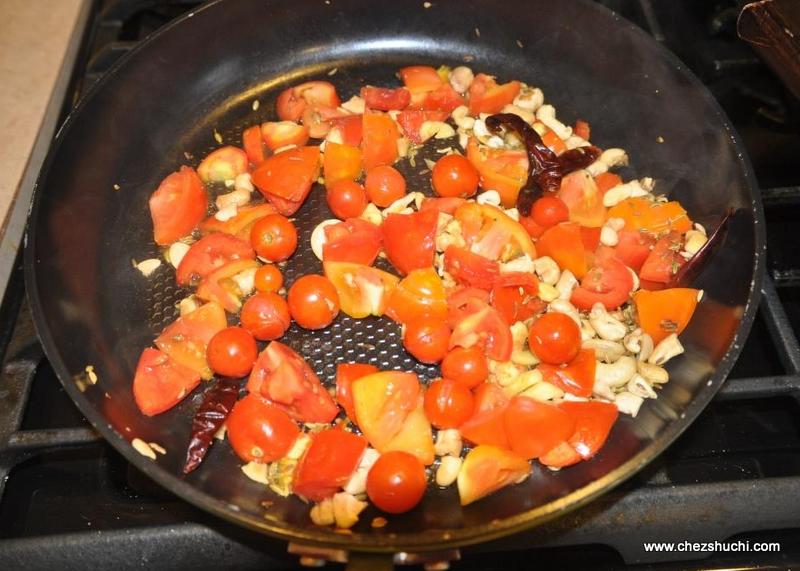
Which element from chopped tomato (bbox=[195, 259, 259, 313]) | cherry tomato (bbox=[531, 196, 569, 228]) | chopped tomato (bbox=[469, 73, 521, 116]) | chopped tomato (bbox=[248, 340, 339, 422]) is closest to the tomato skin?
chopped tomato (bbox=[248, 340, 339, 422])

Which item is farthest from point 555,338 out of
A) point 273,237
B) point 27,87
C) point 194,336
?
point 27,87

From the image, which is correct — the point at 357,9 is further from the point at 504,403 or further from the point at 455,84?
the point at 504,403

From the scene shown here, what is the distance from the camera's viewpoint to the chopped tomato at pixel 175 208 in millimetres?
1603

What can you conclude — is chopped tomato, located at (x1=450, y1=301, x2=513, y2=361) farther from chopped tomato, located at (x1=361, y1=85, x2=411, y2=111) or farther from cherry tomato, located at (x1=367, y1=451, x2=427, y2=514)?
chopped tomato, located at (x1=361, y1=85, x2=411, y2=111)

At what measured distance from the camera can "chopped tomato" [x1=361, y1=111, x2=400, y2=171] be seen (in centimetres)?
167

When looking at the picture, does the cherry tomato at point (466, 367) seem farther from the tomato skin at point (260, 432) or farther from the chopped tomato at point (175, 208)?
the chopped tomato at point (175, 208)

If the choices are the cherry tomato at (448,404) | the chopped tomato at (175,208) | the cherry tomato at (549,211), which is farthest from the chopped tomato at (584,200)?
the chopped tomato at (175,208)

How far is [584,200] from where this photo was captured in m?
1.62

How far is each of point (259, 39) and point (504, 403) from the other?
46.0 inches

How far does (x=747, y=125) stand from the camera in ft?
6.07

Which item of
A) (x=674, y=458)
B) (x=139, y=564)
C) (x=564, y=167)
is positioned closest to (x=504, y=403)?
(x=674, y=458)

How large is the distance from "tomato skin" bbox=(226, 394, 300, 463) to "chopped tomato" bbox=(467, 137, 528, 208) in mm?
732

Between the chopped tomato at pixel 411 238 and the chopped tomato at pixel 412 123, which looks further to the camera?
the chopped tomato at pixel 412 123

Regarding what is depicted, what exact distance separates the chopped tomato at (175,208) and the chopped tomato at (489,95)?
723 millimetres
